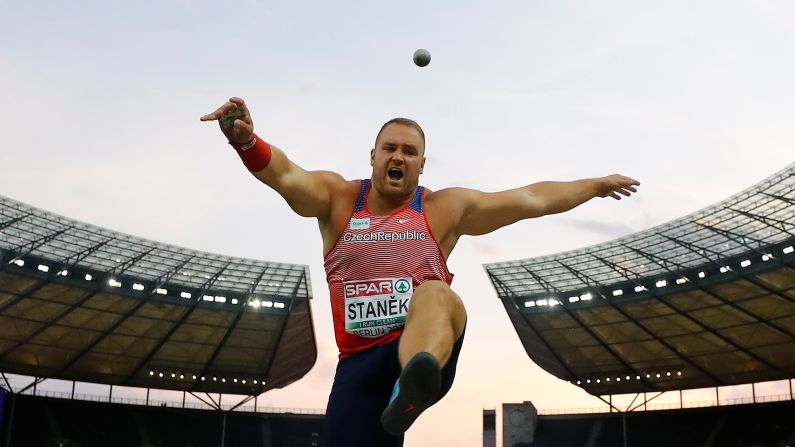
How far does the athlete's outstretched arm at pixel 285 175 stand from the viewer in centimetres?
505

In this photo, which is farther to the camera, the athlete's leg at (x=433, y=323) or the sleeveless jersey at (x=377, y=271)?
the sleeveless jersey at (x=377, y=271)

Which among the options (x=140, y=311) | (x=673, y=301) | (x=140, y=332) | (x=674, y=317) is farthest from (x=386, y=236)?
(x=140, y=332)

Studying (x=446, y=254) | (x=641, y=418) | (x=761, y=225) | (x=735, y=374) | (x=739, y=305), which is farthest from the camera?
(x=641, y=418)

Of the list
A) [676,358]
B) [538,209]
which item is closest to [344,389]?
[538,209]

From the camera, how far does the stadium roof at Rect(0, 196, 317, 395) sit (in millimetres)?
36812

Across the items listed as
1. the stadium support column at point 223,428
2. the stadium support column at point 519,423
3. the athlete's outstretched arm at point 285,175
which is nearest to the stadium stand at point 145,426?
the stadium support column at point 223,428

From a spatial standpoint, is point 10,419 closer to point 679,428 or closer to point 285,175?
point 679,428

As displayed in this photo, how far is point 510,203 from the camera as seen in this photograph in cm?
581

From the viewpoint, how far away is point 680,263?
3803cm

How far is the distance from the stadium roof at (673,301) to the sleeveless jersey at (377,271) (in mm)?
29437

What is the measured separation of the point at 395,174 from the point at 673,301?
3634 centimetres

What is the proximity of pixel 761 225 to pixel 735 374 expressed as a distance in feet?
38.5

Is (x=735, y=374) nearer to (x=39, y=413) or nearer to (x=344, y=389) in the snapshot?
(x=39, y=413)

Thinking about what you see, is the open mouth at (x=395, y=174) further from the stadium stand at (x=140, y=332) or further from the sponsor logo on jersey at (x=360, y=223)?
the stadium stand at (x=140, y=332)
